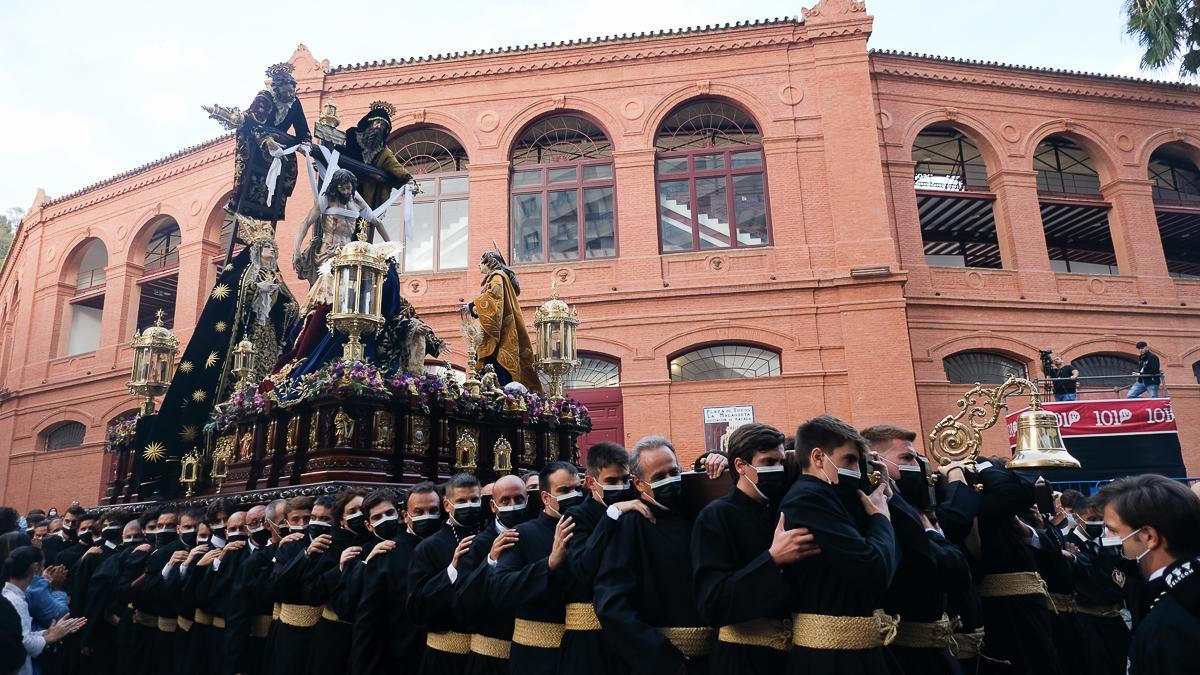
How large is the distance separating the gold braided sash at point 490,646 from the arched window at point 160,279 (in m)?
24.2

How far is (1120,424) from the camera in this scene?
14.1 metres

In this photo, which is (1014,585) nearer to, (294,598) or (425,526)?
(425,526)

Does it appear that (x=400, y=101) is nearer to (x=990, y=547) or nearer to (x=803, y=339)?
(x=803, y=339)

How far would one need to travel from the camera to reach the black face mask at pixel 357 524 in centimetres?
546

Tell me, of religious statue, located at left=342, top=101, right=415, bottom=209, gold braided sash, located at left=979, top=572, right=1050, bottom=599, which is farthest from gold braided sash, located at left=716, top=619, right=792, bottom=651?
religious statue, located at left=342, top=101, right=415, bottom=209

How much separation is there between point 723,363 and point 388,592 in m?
14.8

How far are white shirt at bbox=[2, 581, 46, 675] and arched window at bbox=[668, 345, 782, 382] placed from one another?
14782 mm

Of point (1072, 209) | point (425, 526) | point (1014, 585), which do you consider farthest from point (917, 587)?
point (1072, 209)

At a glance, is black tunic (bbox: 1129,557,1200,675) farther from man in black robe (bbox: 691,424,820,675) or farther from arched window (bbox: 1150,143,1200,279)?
arched window (bbox: 1150,143,1200,279)

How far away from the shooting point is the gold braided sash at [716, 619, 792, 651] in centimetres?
316

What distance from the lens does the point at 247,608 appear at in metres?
5.83

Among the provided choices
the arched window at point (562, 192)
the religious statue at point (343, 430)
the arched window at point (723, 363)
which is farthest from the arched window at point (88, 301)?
the religious statue at point (343, 430)

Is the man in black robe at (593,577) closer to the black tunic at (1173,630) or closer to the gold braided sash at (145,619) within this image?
the black tunic at (1173,630)

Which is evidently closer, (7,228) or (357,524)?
(357,524)
